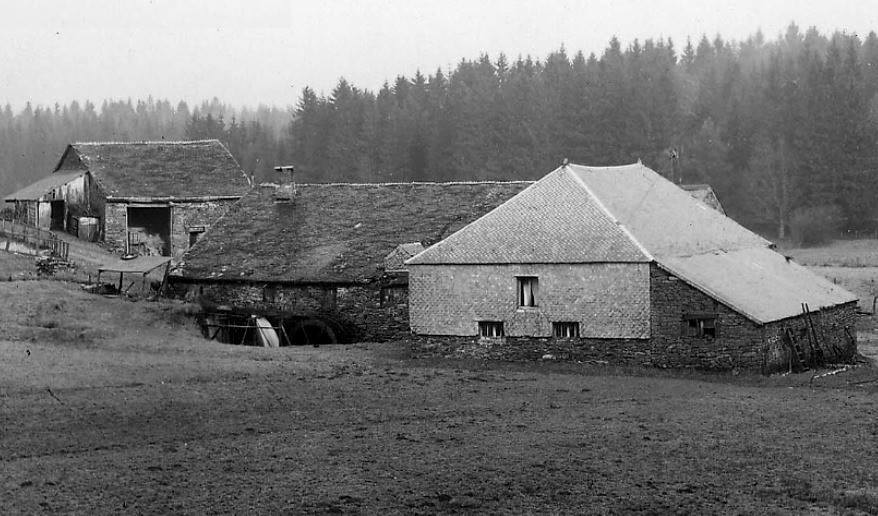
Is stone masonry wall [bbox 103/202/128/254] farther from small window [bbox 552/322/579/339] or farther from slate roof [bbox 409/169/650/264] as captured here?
small window [bbox 552/322/579/339]

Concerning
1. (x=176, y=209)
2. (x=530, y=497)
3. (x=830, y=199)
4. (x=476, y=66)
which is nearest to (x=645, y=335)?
(x=530, y=497)

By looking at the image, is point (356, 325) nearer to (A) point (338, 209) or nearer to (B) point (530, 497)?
(A) point (338, 209)

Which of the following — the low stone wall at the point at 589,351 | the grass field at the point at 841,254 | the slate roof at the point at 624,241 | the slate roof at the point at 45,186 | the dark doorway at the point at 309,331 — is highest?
the slate roof at the point at 45,186

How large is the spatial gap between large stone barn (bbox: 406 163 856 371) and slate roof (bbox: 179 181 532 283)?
6.63 metres

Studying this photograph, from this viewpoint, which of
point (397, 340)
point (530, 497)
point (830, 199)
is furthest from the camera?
point (830, 199)

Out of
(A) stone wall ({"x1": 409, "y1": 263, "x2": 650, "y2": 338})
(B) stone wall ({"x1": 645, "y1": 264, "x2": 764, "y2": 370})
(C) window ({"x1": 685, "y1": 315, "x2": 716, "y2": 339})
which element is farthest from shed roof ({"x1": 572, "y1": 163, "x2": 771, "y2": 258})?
(C) window ({"x1": 685, "y1": 315, "x2": 716, "y2": 339})

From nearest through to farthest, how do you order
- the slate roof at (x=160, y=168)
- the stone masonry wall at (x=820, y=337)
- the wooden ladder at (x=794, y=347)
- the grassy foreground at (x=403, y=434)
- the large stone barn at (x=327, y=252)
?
the grassy foreground at (x=403, y=434) < the stone masonry wall at (x=820, y=337) < the wooden ladder at (x=794, y=347) < the large stone barn at (x=327, y=252) < the slate roof at (x=160, y=168)

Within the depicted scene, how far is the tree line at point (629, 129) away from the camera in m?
96.4

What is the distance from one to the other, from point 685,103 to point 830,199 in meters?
39.1

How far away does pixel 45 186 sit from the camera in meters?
76.5

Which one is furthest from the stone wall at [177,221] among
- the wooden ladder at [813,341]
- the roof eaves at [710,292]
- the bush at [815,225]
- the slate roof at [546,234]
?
the bush at [815,225]

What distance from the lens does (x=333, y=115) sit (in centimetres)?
14212

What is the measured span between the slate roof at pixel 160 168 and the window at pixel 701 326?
40.7m

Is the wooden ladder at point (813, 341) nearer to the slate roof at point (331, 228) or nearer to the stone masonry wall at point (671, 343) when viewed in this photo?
the stone masonry wall at point (671, 343)
